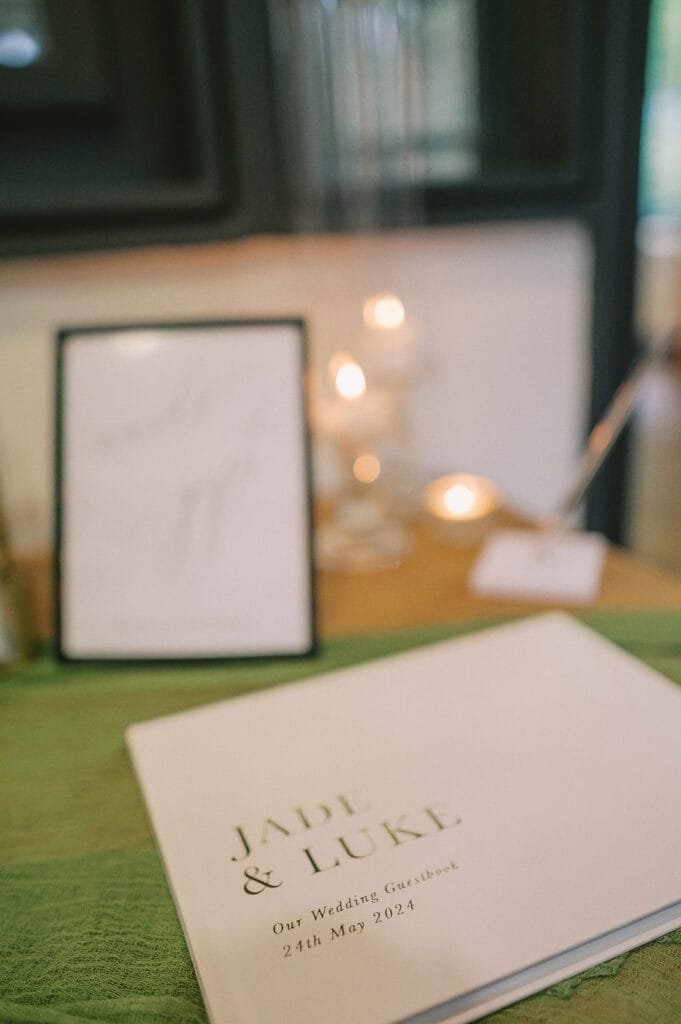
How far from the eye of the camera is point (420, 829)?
1.22 ft

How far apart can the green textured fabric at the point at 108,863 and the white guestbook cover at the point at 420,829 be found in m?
0.02

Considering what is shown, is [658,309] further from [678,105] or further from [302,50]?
[302,50]

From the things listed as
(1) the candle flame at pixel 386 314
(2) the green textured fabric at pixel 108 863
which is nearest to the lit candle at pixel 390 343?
(1) the candle flame at pixel 386 314

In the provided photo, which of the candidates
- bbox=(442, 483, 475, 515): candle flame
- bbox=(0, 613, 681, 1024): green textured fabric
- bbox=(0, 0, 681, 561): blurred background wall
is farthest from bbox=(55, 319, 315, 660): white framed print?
bbox=(442, 483, 475, 515): candle flame

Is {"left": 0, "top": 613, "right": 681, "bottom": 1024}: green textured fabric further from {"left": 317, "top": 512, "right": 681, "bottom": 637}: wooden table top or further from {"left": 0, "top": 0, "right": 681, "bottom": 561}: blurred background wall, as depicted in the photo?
{"left": 0, "top": 0, "right": 681, "bottom": 561}: blurred background wall

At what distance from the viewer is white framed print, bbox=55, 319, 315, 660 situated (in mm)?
573

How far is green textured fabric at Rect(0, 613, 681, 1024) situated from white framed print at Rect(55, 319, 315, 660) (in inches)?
1.3

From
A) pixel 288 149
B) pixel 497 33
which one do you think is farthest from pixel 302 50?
pixel 497 33

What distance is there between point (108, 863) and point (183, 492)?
11.2 inches

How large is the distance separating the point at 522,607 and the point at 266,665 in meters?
0.21

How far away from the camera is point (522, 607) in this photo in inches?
24.1

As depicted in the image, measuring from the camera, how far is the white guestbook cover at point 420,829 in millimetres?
304

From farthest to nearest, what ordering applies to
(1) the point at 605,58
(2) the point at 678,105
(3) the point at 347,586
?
1. (2) the point at 678,105
2. (1) the point at 605,58
3. (3) the point at 347,586

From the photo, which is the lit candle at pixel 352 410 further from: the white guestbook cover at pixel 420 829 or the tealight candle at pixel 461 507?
the white guestbook cover at pixel 420 829
